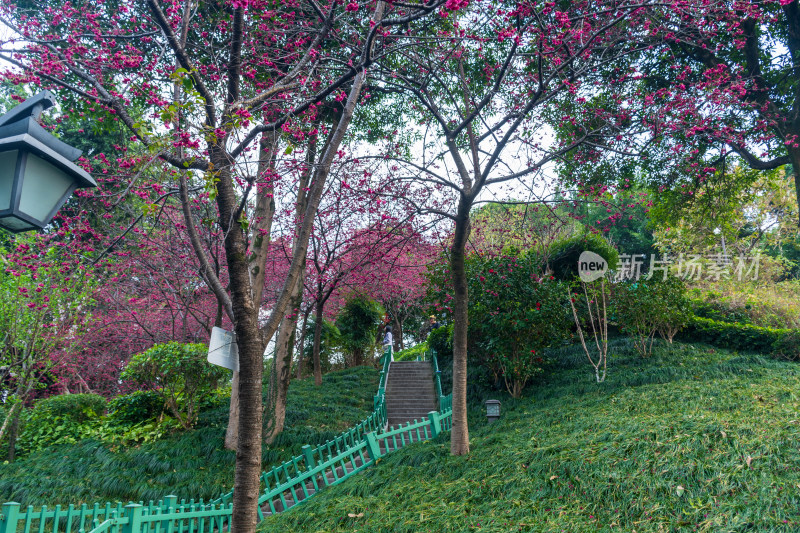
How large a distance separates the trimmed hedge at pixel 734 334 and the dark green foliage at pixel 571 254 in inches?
109

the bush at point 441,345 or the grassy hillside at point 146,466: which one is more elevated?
the bush at point 441,345

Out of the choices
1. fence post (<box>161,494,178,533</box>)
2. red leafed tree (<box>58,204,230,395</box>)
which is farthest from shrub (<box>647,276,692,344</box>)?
red leafed tree (<box>58,204,230,395</box>)

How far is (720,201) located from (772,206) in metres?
12.8

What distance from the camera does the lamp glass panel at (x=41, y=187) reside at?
1.87 m

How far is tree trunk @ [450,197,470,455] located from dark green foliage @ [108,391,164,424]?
22.8ft

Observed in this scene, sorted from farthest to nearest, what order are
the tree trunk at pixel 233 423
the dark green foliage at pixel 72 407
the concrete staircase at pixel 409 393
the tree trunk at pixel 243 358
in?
the concrete staircase at pixel 409 393 < the dark green foliage at pixel 72 407 < the tree trunk at pixel 233 423 < the tree trunk at pixel 243 358

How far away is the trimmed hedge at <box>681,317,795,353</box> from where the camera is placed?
10666 millimetres

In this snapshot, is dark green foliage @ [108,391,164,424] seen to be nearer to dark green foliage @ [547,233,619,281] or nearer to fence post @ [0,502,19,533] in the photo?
fence post @ [0,502,19,533]

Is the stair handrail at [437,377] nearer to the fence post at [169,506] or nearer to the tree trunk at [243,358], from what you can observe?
the fence post at [169,506]

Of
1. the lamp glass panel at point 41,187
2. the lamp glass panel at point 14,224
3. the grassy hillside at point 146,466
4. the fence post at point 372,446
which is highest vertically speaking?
the lamp glass panel at point 41,187

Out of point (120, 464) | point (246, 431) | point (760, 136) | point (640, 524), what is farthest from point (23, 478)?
point (760, 136)

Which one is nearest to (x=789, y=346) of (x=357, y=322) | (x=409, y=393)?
(x=409, y=393)

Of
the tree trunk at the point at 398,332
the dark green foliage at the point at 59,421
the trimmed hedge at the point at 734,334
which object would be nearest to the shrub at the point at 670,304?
the trimmed hedge at the point at 734,334

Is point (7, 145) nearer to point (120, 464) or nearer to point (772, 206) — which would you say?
point (120, 464)
